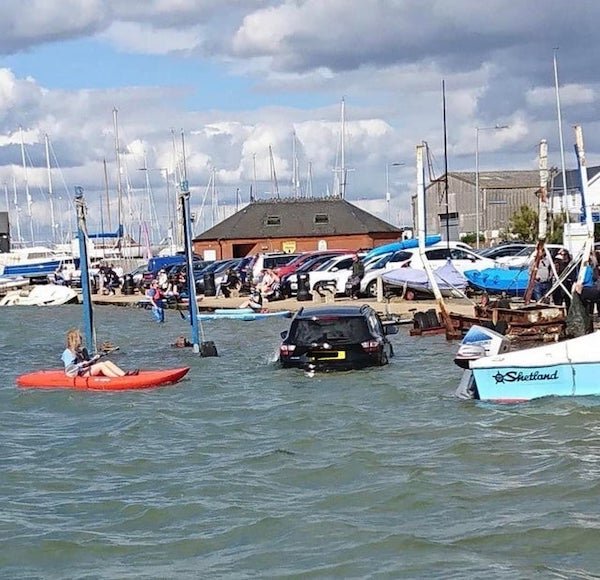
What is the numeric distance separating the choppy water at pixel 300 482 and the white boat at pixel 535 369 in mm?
204

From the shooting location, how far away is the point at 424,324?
3091 centimetres

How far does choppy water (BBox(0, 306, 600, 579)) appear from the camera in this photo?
11.1 meters

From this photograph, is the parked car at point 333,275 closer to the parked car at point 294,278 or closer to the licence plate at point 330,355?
the parked car at point 294,278

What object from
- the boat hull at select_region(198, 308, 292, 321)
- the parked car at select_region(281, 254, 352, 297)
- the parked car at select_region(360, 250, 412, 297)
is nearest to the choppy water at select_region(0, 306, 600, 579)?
the boat hull at select_region(198, 308, 292, 321)

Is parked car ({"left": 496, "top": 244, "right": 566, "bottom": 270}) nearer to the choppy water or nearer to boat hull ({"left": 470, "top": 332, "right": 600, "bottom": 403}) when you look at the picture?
the choppy water

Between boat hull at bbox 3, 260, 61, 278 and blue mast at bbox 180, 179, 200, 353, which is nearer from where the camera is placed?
blue mast at bbox 180, 179, 200, 353

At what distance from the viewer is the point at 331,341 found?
2181 centimetres

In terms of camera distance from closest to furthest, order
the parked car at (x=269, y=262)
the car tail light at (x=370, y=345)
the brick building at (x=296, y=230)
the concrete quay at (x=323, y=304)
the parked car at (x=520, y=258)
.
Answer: the car tail light at (x=370, y=345) → the concrete quay at (x=323, y=304) → the parked car at (x=520, y=258) → the parked car at (x=269, y=262) → the brick building at (x=296, y=230)

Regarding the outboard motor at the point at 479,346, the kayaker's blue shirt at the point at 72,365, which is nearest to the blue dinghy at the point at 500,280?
the kayaker's blue shirt at the point at 72,365

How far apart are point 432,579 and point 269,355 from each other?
58.4ft

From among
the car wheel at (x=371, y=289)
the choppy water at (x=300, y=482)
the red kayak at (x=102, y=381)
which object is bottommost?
the choppy water at (x=300, y=482)

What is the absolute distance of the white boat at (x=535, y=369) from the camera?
1673 centimetres

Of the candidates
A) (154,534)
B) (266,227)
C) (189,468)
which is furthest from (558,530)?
(266,227)

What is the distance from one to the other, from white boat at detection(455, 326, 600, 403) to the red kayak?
6.79 metres
